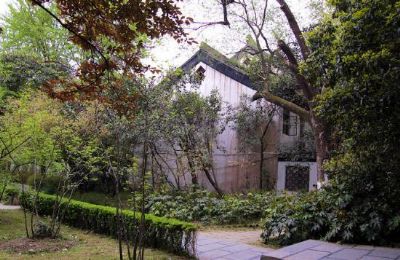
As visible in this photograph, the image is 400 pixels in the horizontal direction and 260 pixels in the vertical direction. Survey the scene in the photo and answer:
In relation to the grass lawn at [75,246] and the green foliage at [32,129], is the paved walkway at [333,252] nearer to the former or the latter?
the grass lawn at [75,246]

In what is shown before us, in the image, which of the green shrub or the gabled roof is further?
the gabled roof

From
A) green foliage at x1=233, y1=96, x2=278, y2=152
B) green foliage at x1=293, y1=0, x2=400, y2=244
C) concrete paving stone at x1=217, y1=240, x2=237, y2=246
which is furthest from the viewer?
green foliage at x1=233, y1=96, x2=278, y2=152

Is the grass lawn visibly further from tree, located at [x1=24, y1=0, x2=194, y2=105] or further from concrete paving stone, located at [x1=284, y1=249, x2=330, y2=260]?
tree, located at [x1=24, y1=0, x2=194, y2=105]

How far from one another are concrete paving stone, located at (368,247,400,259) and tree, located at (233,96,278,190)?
364 inches

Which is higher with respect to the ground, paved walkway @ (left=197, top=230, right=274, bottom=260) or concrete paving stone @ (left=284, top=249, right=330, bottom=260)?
concrete paving stone @ (left=284, top=249, right=330, bottom=260)

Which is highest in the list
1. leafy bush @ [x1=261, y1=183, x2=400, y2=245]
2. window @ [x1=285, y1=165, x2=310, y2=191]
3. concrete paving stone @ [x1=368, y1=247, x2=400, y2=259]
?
window @ [x1=285, y1=165, x2=310, y2=191]

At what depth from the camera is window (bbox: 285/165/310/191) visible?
14.4 m

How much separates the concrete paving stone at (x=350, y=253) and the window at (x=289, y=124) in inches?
408

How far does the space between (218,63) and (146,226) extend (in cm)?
1074

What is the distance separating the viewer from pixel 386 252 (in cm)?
530

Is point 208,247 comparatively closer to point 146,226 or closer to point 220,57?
point 146,226

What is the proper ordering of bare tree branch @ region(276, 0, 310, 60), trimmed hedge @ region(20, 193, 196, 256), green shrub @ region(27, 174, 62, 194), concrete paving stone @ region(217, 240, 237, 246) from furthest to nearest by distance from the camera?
green shrub @ region(27, 174, 62, 194) → bare tree branch @ region(276, 0, 310, 60) → concrete paving stone @ region(217, 240, 237, 246) → trimmed hedge @ region(20, 193, 196, 256)

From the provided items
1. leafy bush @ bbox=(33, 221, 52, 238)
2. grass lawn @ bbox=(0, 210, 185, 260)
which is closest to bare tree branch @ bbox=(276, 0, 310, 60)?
grass lawn @ bbox=(0, 210, 185, 260)

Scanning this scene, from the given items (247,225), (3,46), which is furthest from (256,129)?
(3,46)
